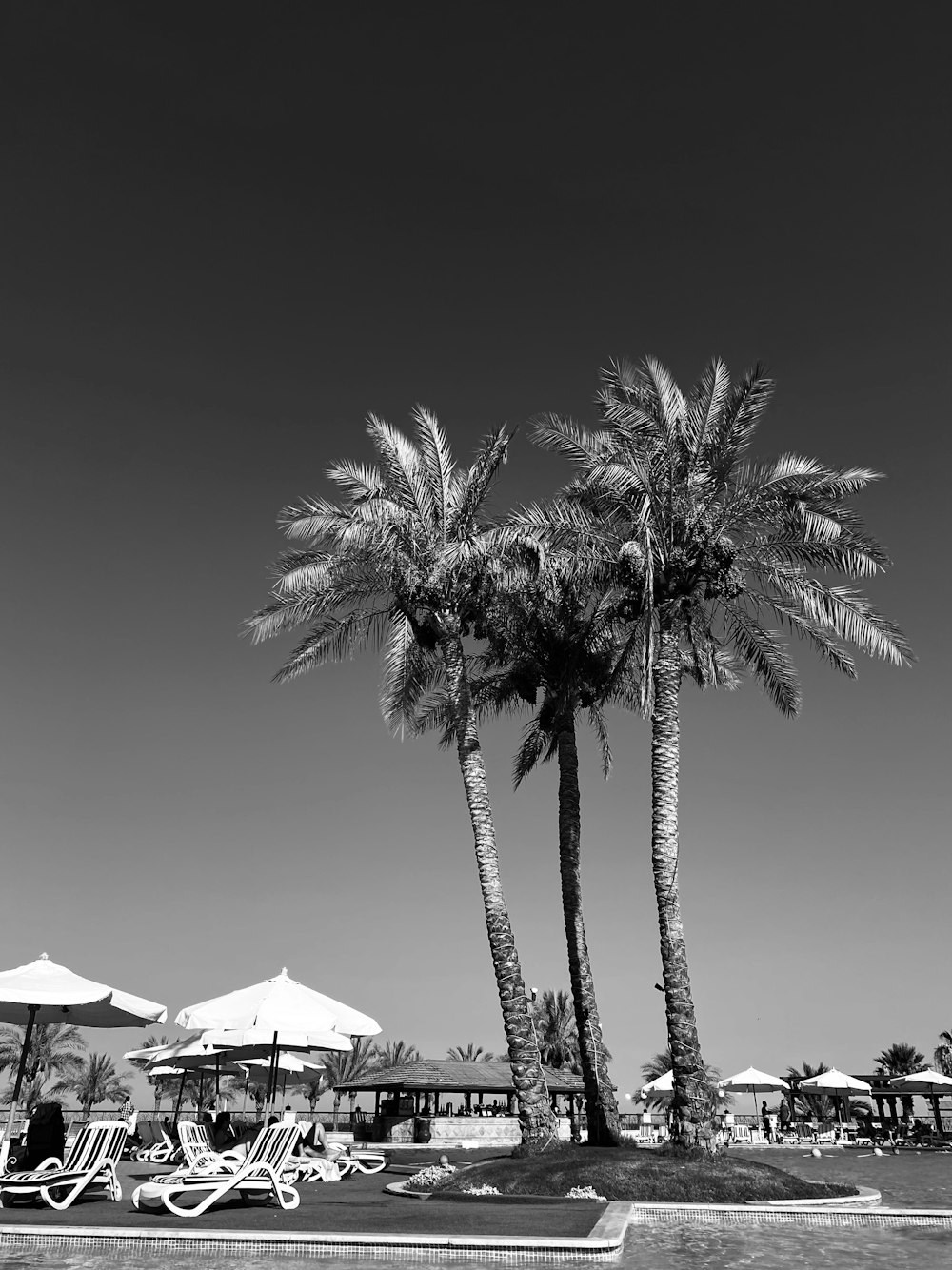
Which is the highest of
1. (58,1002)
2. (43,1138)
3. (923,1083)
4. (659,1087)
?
(923,1083)

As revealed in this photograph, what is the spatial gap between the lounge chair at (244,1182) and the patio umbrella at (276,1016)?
2.12 meters

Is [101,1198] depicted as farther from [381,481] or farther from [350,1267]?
[381,481]

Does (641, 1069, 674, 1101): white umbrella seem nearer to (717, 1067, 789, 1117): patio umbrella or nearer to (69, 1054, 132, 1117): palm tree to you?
(717, 1067, 789, 1117): patio umbrella

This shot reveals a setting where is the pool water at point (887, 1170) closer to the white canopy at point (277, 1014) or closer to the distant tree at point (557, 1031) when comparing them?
the white canopy at point (277, 1014)

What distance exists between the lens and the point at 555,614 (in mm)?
22203

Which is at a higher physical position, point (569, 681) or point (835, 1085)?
point (569, 681)

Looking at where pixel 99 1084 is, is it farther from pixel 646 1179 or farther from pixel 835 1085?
pixel 646 1179

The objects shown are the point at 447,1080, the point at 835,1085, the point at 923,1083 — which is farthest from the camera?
the point at 923,1083

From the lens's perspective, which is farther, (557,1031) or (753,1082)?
(557,1031)

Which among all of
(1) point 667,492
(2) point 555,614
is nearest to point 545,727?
(2) point 555,614

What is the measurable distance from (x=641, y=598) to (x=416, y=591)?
15.2 ft

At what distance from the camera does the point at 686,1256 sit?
1003 centimetres

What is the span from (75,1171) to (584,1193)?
6949 millimetres

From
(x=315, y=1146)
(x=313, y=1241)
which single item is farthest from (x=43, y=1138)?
(x=315, y=1146)
